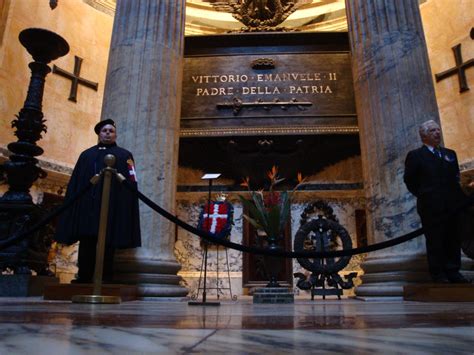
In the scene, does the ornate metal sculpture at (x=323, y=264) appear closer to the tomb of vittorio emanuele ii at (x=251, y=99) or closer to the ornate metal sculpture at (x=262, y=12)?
the tomb of vittorio emanuele ii at (x=251, y=99)

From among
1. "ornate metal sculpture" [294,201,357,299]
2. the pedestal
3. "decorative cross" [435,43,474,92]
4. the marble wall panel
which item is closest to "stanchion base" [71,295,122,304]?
the pedestal

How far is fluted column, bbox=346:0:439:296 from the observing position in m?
4.31

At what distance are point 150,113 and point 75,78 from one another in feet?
15.5

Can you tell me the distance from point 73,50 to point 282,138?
4901mm

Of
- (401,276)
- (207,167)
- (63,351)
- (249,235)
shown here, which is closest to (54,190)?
(207,167)

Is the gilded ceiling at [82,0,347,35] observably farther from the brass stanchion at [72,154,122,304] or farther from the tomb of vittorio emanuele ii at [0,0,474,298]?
the brass stanchion at [72,154,122,304]

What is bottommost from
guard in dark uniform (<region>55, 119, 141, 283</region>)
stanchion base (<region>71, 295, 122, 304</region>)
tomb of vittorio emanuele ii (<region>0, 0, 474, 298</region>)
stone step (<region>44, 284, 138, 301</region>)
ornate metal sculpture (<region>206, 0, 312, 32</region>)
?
stanchion base (<region>71, 295, 122, 304</region>)

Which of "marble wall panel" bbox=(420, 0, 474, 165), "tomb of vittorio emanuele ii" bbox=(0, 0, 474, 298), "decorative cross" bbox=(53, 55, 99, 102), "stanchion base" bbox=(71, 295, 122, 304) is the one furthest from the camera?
"decorative cross" bbox=(53, 55, 99, 102)

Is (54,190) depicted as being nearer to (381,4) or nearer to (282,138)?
(282,138)

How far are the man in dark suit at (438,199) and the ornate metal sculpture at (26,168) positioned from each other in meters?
3.98

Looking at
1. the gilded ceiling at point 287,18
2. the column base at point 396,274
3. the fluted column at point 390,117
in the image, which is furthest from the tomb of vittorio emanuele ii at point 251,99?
the column base at point 396,274

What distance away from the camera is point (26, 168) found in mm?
4613

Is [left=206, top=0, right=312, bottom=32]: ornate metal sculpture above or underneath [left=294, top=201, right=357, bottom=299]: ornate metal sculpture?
above

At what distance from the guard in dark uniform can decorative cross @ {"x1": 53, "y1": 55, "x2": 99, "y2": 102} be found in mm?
5257
